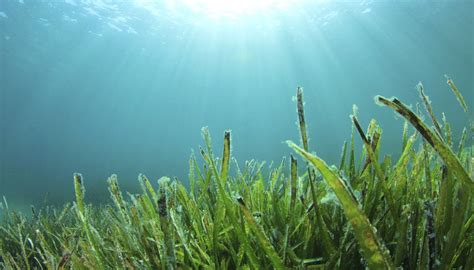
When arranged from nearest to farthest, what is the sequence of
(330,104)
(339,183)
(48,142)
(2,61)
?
(339,183), (2,61), (330,104), (48,142)

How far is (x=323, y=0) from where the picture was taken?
39312mm

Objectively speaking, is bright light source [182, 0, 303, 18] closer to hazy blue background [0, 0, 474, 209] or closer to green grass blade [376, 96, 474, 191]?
hazy blue background [0, 0, 474, 209]

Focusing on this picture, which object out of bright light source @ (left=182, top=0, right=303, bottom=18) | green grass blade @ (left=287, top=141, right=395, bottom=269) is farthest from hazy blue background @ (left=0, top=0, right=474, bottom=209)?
green grass blade @ (left=287, top=141, right=395, bottom=269)

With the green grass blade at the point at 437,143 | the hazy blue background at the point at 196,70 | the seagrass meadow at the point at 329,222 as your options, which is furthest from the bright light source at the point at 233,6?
the green grass blade at the point at 437,143

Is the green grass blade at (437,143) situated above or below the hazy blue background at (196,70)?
below

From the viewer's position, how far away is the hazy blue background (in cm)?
4209

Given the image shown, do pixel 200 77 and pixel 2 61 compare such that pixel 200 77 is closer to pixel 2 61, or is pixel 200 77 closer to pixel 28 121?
pixel 2 61

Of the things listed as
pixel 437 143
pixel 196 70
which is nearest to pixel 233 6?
pixel 196 70

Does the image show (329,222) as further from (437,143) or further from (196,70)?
(196,70)

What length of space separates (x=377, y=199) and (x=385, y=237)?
110 millimetres

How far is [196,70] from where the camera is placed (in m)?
71.4

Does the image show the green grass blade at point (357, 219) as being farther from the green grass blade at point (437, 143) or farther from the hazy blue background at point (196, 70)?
the hazy blue background at point (196, 70)

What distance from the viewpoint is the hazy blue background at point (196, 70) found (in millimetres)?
42094

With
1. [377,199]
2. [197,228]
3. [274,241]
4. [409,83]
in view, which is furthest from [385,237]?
[409,83]
